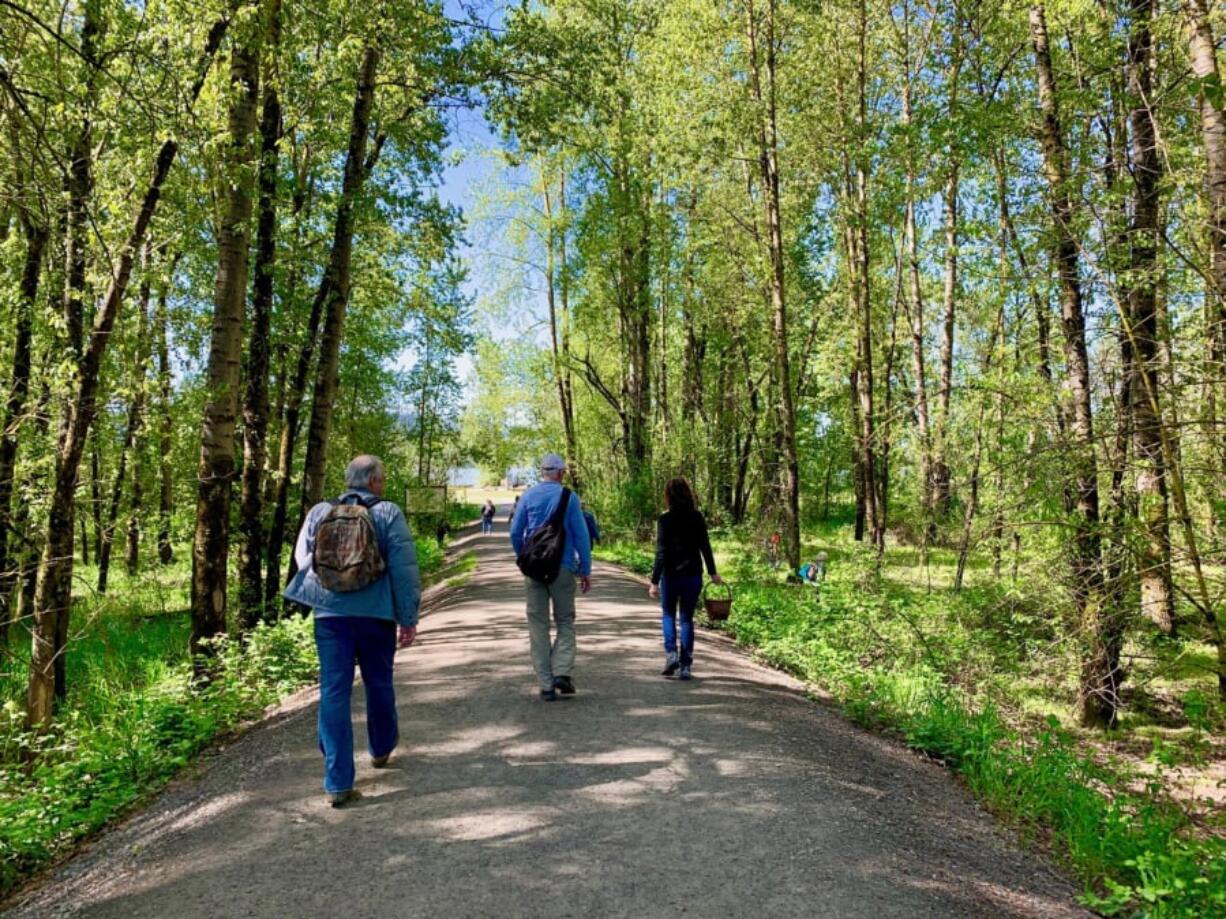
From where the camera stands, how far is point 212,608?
796 cm

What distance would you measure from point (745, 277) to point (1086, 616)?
20.6 meters

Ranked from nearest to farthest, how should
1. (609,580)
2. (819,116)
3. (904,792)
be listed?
(904,792), (609,580), (819,116)

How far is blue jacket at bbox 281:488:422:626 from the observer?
14.8ft

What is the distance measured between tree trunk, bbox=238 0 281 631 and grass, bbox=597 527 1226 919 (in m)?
7.27

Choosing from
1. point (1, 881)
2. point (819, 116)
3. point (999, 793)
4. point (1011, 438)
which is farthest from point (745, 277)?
point (1, 881)

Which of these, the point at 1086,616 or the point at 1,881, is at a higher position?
the point at 1086,616

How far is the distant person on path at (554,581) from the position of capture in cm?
635

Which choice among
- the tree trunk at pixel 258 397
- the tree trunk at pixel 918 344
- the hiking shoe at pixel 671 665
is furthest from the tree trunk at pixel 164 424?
the tree trunk at pixel 918 344

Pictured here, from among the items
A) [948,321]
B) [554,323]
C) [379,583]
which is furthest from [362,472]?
[554,323]

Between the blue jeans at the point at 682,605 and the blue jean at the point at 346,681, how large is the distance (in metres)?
3.19

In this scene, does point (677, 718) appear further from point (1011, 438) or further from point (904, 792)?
point (1011, 438)

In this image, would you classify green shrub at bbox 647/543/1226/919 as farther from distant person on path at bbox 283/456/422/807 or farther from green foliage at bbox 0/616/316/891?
green foliage at bbox 0/616/316/891

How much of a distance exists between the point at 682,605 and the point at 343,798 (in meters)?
3.83

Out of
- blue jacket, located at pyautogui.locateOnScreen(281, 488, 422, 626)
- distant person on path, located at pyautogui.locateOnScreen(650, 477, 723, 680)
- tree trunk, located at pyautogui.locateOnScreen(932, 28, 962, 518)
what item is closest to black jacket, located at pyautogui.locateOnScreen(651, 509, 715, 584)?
distant person on path, located at pyautogui.locateOnScreen(650, 477, 723, 680)
